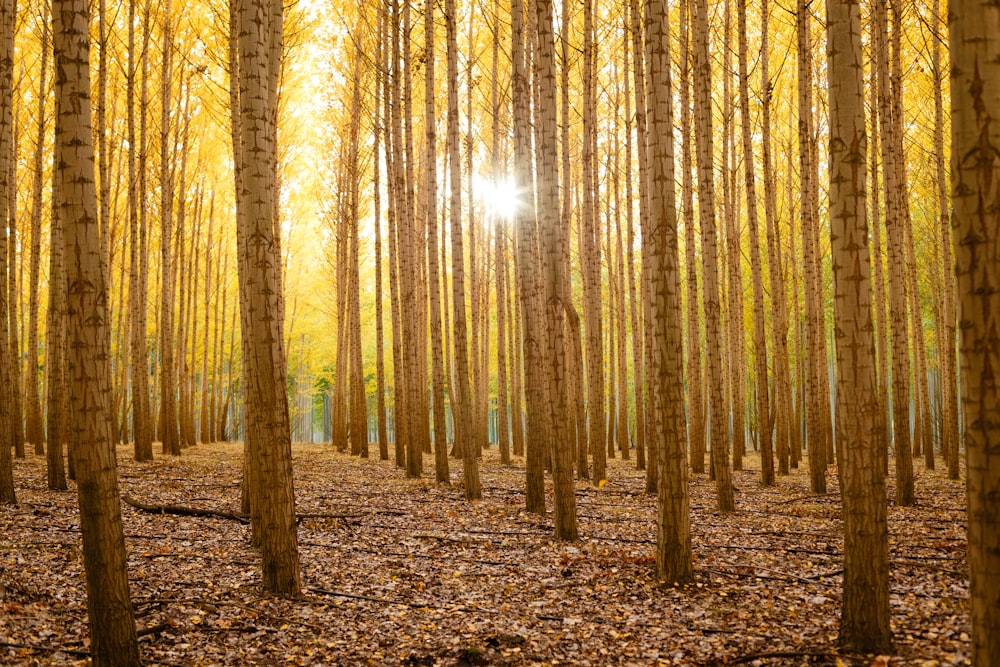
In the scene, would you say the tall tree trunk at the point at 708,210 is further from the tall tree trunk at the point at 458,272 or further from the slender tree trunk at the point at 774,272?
the tall tree trunk at the point at 458,272

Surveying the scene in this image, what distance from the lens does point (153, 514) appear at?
23.6 ft

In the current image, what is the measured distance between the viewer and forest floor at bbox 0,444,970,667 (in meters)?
3.86

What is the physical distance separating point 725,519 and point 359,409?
1006 centimetres

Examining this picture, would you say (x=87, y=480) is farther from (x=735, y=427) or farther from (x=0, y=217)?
(x=735, y=427)

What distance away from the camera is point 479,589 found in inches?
203

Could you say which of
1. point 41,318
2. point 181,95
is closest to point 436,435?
point 181,95

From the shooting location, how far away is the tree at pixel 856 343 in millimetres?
3508

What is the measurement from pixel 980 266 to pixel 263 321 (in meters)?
3.91

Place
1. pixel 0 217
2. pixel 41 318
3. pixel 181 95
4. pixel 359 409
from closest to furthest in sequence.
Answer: pixel 0 217 → pixel 181 95 → pixel 359 409 → pixel 41 318

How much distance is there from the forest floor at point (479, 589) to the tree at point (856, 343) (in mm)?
339

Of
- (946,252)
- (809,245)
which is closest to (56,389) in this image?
(809,245)

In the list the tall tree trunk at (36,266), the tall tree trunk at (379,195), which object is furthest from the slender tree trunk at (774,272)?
the tall tree trunk at (36,266)

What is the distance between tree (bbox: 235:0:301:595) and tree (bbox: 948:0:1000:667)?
374 cm

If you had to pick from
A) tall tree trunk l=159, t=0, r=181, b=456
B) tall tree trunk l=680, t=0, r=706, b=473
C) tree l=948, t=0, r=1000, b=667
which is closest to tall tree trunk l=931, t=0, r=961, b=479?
tall tree trunk l=680, t=0, r=706, b=473
